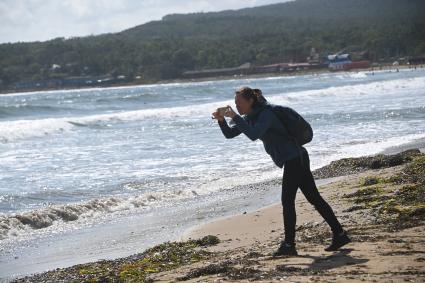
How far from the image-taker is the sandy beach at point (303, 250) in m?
5.82

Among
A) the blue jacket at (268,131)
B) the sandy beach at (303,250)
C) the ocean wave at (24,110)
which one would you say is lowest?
the ocean wave at (24,110)

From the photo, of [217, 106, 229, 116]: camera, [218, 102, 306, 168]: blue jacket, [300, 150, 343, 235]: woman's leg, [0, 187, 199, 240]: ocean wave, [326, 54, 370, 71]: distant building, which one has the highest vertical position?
[217, 106, 229, 116]: camera

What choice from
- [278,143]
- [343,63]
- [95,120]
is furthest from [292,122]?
[343,63]

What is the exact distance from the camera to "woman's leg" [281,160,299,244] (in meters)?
6.68

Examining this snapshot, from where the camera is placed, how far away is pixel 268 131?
6621mm

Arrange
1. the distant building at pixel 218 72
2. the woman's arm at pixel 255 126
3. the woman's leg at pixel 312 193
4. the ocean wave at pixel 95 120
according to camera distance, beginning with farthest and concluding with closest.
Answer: the distant building at pixel 218 72, the ocean wave at pixel 95 120, the woman's leg at pixel 312 193, the woman's arm at pixel 255 126

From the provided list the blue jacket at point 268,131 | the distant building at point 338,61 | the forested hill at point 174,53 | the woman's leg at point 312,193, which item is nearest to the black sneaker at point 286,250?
the woman's leg at point 312,193

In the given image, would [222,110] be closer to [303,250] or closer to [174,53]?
[303,250]

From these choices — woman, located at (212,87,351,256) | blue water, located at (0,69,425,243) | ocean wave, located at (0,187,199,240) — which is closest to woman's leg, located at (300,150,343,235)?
woman, located at (212,87,351,256)

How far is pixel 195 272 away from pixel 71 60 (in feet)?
541

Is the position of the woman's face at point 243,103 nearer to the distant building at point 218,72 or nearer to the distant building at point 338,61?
the distant building at point 338,61

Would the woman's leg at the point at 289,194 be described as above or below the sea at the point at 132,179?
above

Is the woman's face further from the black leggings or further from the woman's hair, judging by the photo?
the black leggings

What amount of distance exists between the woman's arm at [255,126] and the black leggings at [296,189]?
394 mm
